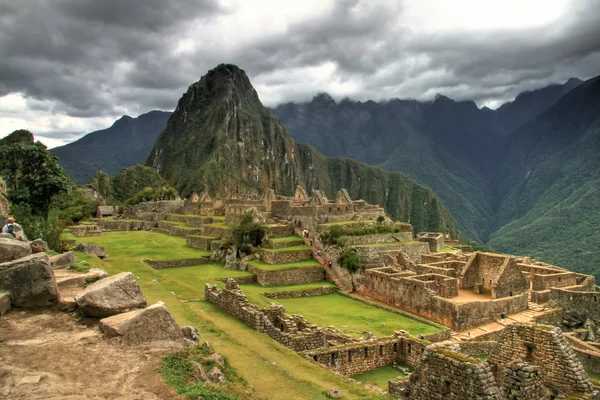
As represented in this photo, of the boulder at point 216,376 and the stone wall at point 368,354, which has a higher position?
the boulder at point 216,376

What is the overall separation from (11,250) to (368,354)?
8.20 m

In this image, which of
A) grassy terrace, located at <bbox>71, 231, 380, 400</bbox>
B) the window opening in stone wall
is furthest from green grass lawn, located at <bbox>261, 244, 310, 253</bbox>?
the window opening in stone wall

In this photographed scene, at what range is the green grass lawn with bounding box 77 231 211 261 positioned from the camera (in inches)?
1122

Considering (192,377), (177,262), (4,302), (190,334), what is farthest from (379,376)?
(177,262)

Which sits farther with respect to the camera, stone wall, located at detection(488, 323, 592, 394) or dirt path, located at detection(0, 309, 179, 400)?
stone wall, located at detection(488, 323, 592, 394)

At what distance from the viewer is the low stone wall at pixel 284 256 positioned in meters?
28.0

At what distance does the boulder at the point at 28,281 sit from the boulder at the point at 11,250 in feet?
3.35

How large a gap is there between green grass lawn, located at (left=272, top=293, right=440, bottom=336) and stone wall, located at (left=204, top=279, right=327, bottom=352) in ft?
16.0

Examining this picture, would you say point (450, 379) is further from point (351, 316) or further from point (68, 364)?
point (351, 316)

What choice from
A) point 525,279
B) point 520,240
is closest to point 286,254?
point 525,279

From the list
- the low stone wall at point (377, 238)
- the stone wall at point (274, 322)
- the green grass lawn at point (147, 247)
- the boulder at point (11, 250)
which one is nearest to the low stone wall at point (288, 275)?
the low stone wall at point (377, 238)

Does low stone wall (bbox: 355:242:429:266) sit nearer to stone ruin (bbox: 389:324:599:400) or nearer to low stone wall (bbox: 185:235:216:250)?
low stone wall (bbox: 185:235:216:250)

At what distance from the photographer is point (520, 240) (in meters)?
102

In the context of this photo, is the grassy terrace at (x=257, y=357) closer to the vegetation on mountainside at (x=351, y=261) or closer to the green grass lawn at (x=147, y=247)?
the vegetation on mountainside at (x=351, y=261)
